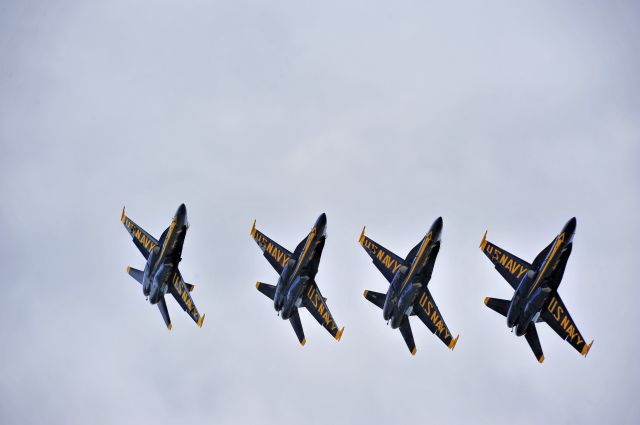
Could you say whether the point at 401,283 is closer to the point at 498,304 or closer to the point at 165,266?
the point at 498,304

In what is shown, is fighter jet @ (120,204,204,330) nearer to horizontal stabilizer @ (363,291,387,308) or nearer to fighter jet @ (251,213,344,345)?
fighter jet @ (251,213,344,345)

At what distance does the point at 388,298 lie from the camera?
144125mm

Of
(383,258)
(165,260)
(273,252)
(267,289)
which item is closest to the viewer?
(165,260)

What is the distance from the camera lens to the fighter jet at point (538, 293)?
13450cm

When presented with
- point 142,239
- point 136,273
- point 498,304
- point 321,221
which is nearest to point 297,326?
point 321,221

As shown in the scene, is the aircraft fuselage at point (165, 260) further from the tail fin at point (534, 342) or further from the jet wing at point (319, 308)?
the tail fin at point (534, 342)

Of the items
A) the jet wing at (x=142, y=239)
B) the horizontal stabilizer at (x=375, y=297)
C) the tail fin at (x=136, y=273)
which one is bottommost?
the horizontal stabilizer at (x=375, y=297)

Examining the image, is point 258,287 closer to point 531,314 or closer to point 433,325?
point 433,325

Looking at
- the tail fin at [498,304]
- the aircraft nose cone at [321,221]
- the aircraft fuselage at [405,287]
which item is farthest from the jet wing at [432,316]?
the aircraft nose cone at [321,221]

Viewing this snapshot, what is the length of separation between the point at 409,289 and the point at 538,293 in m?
16.3

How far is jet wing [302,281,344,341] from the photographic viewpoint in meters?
146

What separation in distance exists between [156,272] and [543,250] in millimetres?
49864

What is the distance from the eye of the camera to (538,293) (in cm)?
13775

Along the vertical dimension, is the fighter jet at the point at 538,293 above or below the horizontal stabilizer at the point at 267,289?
below
